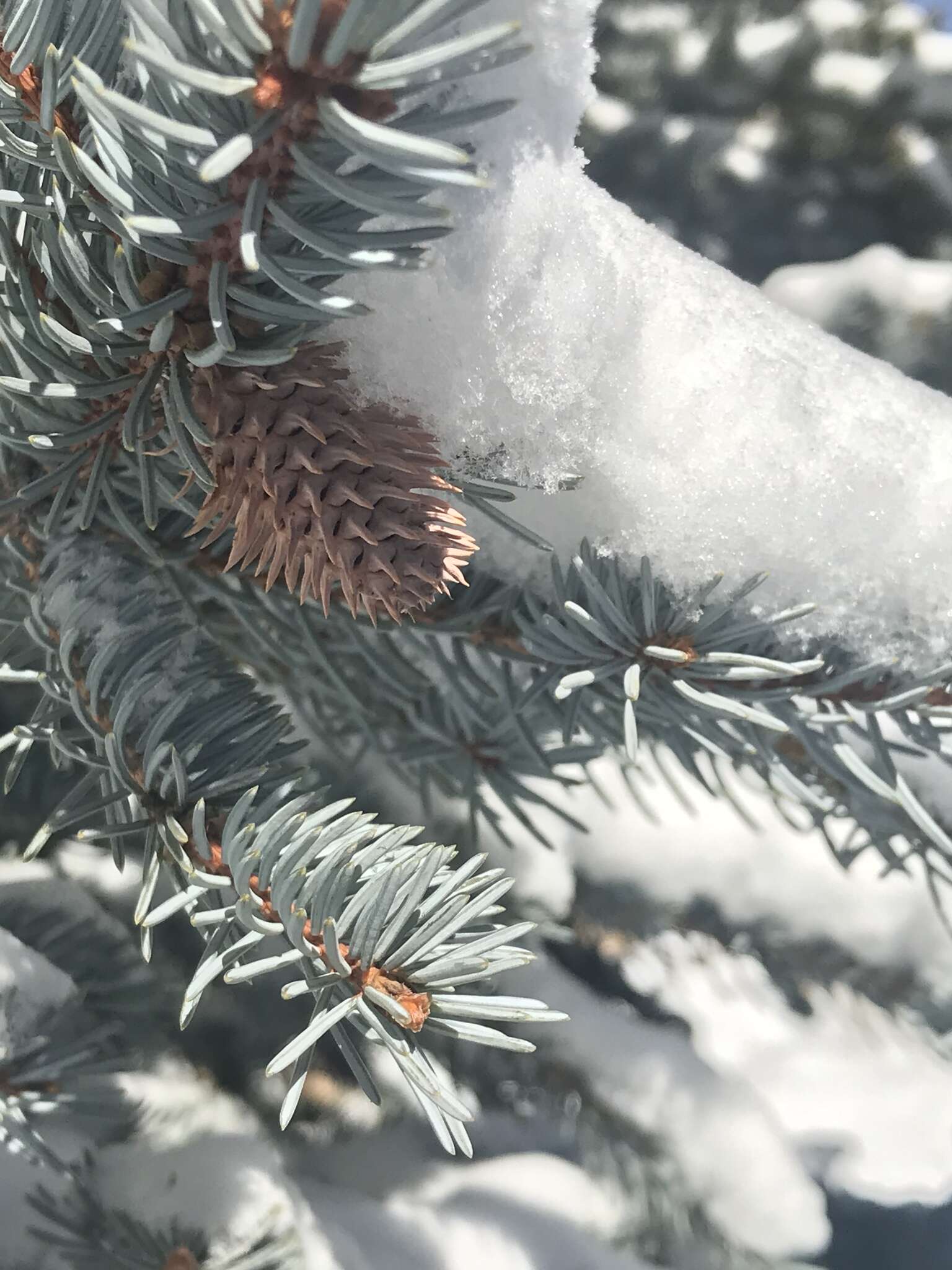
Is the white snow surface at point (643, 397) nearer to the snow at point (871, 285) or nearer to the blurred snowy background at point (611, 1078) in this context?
the blurred snowy background at point (611, 1078)

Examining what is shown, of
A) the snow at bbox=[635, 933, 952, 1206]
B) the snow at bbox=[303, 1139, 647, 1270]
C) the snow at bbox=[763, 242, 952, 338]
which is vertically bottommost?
the snow at bbox=[303, 1139, 647, 1270]

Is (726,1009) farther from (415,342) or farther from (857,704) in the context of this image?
(415,342)

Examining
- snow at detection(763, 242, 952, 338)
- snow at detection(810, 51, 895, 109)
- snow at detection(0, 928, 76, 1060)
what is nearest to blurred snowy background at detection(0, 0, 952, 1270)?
snow at detection(0, 928, 76, 1060)

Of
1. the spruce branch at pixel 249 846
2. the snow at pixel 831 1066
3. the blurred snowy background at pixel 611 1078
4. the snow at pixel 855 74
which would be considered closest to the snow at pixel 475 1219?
the blurred snowy background at pixel 611 1078

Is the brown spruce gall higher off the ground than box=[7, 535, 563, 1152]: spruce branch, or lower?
higher

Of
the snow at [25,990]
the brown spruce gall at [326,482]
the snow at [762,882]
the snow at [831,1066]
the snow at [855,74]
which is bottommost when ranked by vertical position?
the snow at [25,990]

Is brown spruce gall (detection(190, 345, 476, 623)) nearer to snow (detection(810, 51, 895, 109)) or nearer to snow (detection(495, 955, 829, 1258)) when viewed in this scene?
snow (detection(495, 955, 829, 1258))

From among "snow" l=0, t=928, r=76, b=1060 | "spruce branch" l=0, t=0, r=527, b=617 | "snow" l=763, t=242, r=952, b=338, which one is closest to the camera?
"spruce branch" l=0, t=0, r=527, b=617

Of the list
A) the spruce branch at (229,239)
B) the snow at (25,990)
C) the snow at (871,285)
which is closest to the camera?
the spruce branch at (229,239)
